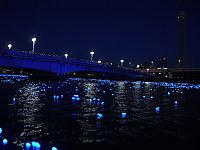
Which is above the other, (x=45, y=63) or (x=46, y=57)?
(x=46, y=57)

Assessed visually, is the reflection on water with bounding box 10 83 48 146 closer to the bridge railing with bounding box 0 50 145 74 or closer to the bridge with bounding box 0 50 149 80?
the bridge with bounding box 0 50 149 80

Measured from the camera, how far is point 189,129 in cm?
2473

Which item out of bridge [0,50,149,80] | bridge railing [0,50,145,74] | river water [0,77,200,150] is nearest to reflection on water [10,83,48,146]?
river water [0,77,200,150]

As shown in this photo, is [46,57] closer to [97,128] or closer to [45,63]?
[45,63]

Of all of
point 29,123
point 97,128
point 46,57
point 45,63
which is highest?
point 46,57

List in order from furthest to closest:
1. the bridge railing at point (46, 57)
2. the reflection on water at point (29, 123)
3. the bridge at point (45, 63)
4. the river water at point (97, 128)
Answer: the bridge railing at point (46, 57) → the bridge at point (45, 63) → the reflection on water at point (29, 123) → the river water at point (97, 128)

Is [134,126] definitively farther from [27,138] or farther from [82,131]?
[27,138]

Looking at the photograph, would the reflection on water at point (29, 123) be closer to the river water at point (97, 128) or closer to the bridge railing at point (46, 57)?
the river water at point (97, 128)

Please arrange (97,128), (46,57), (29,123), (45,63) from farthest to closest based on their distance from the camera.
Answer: (45,63) < (46,57) < (29,123) < (97,128)

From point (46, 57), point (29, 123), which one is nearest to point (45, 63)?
point (46, 57)

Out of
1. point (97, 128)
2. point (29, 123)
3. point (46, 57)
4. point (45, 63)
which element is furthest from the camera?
point (45, 63)

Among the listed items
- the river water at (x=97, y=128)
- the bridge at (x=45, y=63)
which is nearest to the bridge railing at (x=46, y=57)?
the bridge at (x=45, y=63)

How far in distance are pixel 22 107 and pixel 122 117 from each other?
10679 mm

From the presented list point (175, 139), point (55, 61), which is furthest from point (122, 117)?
point (55, 61)
